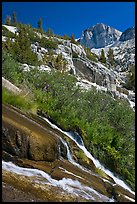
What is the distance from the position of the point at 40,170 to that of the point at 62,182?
49 centimetres

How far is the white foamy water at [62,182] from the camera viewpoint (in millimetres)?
5841

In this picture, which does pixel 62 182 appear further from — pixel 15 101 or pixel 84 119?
pixel 84 119

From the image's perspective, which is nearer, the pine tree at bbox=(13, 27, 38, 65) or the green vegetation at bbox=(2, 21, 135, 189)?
the green vegetation at bbox=(2, 21, 135, 189)

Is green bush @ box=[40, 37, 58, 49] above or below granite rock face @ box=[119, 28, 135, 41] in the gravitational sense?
below

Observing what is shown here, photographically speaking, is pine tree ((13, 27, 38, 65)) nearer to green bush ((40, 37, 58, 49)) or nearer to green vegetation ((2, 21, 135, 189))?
green bush ((40, 37, 58, 49))

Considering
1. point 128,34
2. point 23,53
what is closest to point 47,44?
point 23,53

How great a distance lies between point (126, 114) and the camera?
19.3m

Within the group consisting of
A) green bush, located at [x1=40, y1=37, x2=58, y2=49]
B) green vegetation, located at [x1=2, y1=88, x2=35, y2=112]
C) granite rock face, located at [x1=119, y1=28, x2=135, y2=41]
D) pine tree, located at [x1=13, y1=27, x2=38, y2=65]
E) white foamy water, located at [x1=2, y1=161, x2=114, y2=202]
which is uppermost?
granite rock face, located at [x1=119, y1=28, x2=135, y2=41]

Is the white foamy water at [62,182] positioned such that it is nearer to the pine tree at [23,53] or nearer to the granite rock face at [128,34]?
the pine tree at [23,53]

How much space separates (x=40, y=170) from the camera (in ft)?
20.8

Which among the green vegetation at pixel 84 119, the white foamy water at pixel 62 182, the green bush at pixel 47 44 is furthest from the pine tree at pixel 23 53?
the white foamy water at pixel 62 182

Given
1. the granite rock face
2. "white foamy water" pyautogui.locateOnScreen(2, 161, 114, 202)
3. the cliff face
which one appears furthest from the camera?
the granite rock face

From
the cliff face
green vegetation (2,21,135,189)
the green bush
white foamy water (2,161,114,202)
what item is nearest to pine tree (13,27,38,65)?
the green bush

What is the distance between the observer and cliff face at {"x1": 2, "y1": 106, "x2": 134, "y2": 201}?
5.45 metres
